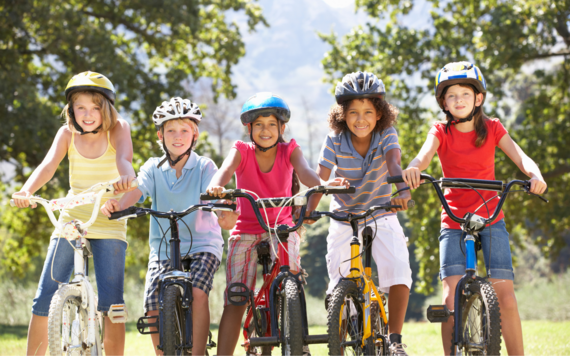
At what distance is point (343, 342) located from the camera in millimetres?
3834

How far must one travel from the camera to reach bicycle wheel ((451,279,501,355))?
371 centimetres

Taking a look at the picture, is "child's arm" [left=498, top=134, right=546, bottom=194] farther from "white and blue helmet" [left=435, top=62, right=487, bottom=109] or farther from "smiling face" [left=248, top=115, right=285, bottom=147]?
"smiling face" [left=248, top=115, right=285, bottom=147]

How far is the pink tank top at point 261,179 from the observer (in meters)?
4.79

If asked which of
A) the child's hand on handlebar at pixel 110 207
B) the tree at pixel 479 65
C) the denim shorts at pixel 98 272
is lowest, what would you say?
the denim shorts at pixel 98 272

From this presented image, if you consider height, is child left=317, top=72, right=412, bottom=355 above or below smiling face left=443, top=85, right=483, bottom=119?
below

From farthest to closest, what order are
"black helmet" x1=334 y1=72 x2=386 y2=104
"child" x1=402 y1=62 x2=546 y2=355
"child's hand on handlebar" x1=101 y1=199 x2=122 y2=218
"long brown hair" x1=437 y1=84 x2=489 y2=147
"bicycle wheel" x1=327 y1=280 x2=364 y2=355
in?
1. "black helmet" x1=334 y1=72 x2=386 y2=104
2. "long brown hair" x1=437 y1=84 x2=489 y2=147
3. "child" x1=402 y1=62 x2=546 y2=355
4. "child's hand on handlebar" x1=101 y1=199 x2=122 y2=218
5. "bicycle wheel" x1=327 y1=280 x2=364 y2=355

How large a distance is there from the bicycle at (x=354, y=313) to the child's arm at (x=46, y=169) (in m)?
2.14

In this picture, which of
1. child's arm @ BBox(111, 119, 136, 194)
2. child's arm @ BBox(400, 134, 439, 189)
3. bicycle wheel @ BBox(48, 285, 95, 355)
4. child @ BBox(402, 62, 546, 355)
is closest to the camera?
bicycle wheel @ BBox(48, 285, 95, 355)

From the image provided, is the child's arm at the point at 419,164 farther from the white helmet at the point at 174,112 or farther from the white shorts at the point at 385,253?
the white helmet at the point at 174,112

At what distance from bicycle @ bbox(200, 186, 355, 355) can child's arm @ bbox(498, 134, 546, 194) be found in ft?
4.22

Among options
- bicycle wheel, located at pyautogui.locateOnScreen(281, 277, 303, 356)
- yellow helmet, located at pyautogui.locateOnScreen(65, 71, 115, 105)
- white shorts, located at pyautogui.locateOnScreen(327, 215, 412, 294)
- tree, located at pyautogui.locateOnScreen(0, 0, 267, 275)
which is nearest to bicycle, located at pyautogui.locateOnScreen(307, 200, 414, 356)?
bicycle wheel, located at pyautogui.locateOnScreen(281, 277, 303, 356)

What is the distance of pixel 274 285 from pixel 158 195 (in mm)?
1500

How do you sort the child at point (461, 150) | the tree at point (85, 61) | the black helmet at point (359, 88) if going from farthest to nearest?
the tree at point (85, 61), the black helmet at point (359, 88), the child at point (461, 150)

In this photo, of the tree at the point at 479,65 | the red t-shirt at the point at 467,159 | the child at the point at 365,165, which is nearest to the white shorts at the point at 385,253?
the child at the point at 365,165
